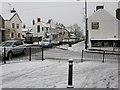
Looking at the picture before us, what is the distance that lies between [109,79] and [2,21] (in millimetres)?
48393

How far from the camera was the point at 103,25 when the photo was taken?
4412cm

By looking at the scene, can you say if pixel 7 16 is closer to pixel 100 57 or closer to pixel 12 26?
pixel 12 26

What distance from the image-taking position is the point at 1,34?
5422cm

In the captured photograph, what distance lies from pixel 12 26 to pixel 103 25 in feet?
76.8

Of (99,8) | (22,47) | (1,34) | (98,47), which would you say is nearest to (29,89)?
(22,47)

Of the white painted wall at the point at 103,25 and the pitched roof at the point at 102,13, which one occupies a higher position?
the pitched roof at the point at 102,13

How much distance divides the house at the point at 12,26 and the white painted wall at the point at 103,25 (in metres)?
20.5

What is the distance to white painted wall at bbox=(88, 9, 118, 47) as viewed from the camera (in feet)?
145

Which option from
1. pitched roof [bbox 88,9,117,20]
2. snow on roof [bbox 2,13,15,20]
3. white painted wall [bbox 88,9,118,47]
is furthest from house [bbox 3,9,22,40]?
pitched roof [bbox 88,9,117,20]

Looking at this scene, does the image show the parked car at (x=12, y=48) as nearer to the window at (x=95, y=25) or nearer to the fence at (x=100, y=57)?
the fence at (x=100, y=57)

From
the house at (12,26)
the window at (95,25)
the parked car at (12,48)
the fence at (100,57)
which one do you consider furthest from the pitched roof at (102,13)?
the parked car at (12,48)

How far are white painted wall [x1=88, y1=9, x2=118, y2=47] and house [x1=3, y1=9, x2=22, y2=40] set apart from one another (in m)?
20.5

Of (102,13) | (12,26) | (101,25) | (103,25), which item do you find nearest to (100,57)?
(101,25)

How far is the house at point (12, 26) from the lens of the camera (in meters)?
56.4
